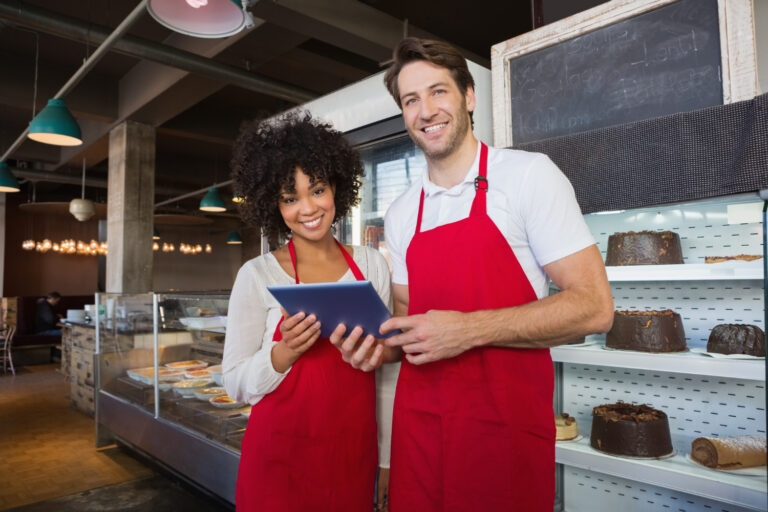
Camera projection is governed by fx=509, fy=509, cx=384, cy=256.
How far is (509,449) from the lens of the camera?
1.23 metres

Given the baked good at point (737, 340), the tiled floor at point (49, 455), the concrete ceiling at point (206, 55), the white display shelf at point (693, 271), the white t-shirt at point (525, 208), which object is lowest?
the tiled floor at point (49, 455)

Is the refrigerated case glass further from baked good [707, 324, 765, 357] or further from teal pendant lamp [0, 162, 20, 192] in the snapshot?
teal pendant lamp [0, 162, 20, 192]

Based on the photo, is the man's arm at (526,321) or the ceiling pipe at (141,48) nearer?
the man's arm at (526,321)

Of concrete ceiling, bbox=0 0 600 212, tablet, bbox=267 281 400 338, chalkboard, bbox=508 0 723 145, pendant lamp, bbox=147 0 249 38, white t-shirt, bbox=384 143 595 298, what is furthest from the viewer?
concrete ceiling, bbox=0 0 600 212

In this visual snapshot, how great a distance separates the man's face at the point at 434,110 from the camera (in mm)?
1403

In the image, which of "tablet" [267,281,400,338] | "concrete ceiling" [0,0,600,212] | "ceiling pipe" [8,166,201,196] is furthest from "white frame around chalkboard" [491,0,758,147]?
"ceiling pipe" [8,166,201,196]

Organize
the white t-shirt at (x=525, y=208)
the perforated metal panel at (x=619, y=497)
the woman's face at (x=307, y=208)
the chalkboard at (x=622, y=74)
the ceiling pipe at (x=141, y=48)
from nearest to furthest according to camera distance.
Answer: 1. the white t-shirt at (x=525, y=208)
2. the woman's face at (x=307, y=208)
3. the chalkboard at (x=622, y=74)
4. the perforated metal panel at (x=619, y=497)
5. the ceiling pipe at (x=141, y=48)

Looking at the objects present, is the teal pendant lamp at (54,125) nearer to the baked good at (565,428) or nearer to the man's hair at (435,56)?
the man's hair at (435,56)

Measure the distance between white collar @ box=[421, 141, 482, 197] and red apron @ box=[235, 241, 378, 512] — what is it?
0.54 meters

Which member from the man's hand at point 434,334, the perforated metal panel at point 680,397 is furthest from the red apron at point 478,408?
the perforated metal panel at point 680,397

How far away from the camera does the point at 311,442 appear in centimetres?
144

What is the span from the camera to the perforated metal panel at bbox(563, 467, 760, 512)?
83.7 inches

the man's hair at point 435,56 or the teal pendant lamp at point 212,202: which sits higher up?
the teal pendant lamp at point 212,202

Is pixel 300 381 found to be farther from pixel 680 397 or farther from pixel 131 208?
pixel 131 208
